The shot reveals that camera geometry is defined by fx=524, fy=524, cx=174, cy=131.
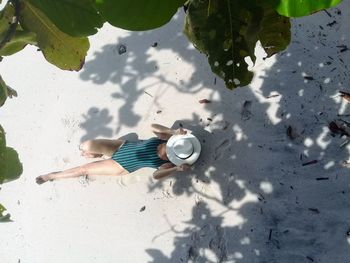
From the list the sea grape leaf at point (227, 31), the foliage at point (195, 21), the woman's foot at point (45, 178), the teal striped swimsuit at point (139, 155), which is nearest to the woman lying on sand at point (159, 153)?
the teal striped swimsuit at point (139, 155)

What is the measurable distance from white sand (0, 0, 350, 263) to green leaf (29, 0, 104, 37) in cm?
246

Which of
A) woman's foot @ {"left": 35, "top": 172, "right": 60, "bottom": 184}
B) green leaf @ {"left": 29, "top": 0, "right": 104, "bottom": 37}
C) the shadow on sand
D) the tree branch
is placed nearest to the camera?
green leaf @ {"left": 29, "top": 0, "right": 104, "bottom": 37}

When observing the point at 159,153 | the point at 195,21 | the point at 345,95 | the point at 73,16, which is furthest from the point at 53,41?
the point at 345,95

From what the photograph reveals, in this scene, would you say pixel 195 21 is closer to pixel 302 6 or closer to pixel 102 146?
pixel 302 6

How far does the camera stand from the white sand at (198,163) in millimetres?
3834

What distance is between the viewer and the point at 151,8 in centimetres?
133

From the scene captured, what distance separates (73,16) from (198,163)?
2574 mm

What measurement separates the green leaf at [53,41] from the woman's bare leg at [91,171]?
1861 millimetres

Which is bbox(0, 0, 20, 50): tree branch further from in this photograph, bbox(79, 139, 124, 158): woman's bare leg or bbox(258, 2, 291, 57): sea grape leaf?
bbox(79, 139, 124, 158): woman's bare leg

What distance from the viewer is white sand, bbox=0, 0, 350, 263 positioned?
3.83 meters

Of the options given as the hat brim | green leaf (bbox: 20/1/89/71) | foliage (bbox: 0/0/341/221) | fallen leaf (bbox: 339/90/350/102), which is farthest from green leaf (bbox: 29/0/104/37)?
fallen leaf (bbox: 339/90/350/102)

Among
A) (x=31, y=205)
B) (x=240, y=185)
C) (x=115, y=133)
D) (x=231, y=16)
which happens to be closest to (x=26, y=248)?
(x=31, y=205)

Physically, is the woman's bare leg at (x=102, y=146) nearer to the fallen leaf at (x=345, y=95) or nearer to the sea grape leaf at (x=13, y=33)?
the fallen leaf at (x=345, y=95)

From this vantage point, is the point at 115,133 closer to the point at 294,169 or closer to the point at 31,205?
the point at 31,205
